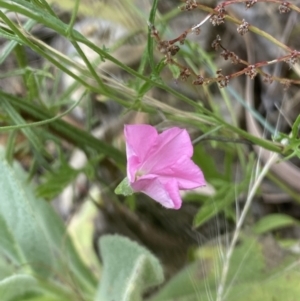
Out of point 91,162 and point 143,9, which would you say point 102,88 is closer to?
point 91,162

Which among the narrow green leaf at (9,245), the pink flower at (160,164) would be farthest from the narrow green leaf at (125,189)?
the narrow green leaf at (9,245)

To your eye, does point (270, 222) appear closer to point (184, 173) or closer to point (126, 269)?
point (126, 269)

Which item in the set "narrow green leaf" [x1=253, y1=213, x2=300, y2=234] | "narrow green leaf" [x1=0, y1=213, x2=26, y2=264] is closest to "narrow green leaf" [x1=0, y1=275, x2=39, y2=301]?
"narrow green leaf" [x1=0, y1=213, x2=26, y2=264]

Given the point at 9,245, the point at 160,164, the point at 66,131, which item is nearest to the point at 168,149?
the point at 160,164

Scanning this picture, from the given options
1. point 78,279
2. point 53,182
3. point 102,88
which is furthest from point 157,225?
point 102,88

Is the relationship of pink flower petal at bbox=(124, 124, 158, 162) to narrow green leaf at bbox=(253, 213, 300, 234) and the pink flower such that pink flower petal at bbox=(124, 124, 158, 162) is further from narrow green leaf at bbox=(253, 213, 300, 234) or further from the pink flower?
narrow green leaf at bbox=(253, 213, 300, 234)

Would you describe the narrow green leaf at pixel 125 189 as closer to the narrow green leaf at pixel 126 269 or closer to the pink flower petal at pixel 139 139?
the pink flower petal at pixel 139 139
